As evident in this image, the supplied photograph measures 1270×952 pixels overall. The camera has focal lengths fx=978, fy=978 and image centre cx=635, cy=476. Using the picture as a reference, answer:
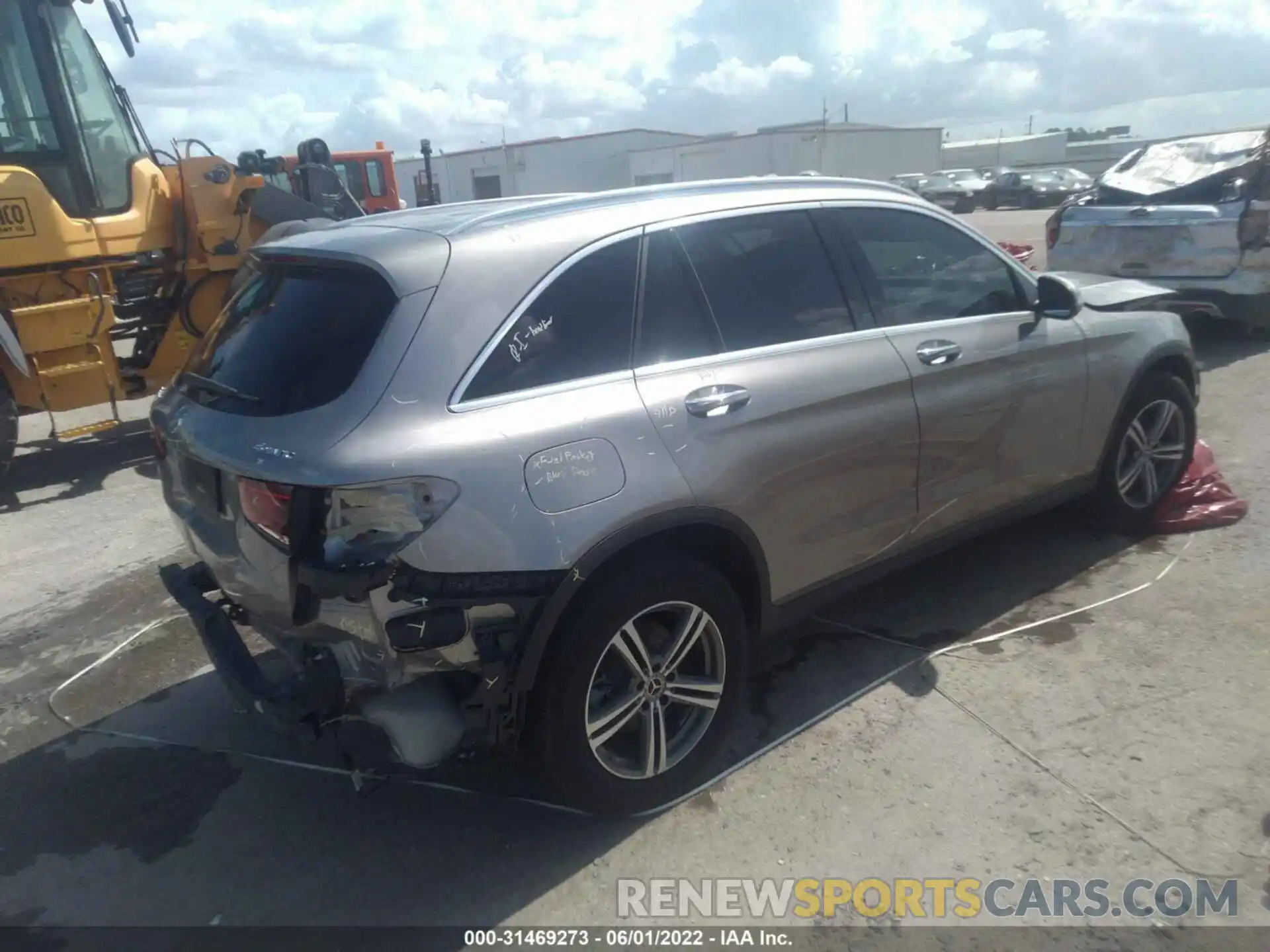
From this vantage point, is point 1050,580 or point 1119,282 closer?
point 1050,580

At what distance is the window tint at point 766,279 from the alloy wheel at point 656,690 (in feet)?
3.07

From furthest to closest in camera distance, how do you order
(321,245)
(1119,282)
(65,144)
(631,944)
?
(65,144) → (1119,282) → (321,245) → (631,944)

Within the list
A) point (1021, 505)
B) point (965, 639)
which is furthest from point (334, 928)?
point (1021, 505)

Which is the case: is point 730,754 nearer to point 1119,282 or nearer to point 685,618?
point 685,618

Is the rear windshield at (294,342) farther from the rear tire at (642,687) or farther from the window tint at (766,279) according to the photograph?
the window tint at (766,279)

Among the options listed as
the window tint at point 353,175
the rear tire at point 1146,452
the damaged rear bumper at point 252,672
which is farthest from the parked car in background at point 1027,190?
the damaged rear bumper at point 252,672

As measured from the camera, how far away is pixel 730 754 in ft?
11.2

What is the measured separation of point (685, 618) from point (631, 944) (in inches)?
36.7

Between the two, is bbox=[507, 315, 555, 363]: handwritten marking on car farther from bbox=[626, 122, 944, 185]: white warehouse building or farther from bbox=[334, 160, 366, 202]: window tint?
bbox=[626, 122, 944, 185]: white warehouse building

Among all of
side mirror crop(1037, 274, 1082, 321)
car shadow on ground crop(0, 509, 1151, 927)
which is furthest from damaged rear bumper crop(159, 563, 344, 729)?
side mirror crop(1037, 274, 1082, 321)

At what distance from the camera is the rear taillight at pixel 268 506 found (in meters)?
2.56

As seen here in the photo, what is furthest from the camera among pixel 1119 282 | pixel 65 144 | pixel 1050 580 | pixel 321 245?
pixel 65 144

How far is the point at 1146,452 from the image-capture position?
4.84 m

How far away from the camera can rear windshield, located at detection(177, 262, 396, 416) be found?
2.70m
